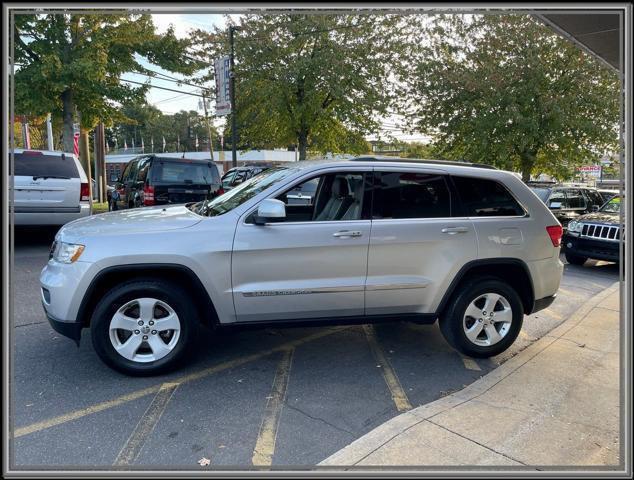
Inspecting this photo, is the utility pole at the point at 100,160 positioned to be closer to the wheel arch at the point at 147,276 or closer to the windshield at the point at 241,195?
the windshield at the point at 241,195

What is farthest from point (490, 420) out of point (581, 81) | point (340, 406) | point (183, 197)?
point (581, 81)

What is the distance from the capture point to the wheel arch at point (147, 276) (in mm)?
3709

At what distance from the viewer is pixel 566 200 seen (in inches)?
453

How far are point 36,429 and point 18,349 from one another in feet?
5.13

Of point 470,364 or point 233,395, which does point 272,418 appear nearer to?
point 233,395

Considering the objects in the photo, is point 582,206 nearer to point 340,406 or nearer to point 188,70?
point 340,406

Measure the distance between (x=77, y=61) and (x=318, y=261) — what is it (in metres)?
11.0

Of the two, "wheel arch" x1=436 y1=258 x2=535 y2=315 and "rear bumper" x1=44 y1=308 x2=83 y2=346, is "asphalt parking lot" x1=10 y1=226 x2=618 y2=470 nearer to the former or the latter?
"rear bumper" x1=44 y1=308 x2=83 y2=346

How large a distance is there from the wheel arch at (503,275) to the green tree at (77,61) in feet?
36.9

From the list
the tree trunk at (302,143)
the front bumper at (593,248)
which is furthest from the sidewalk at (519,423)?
the tree trunk at (302,143)

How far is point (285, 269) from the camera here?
12.9 feet

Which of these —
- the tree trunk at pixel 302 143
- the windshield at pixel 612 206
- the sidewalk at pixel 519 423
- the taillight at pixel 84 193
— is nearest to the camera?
the sidewalk at pixel 519 423

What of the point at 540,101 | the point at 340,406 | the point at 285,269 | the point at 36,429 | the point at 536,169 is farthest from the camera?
the point at 536,169

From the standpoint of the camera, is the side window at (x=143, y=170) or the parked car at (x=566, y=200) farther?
the side window at (x=143, y=170)
